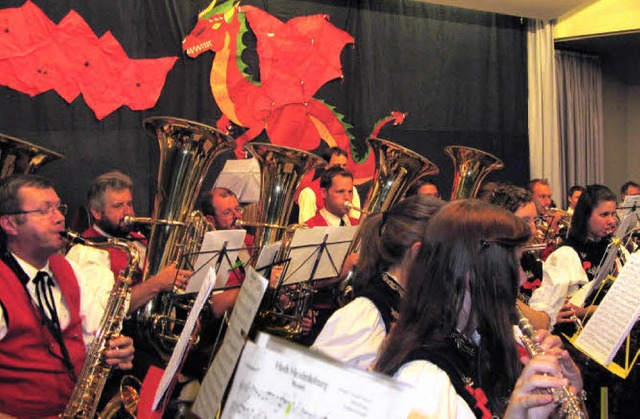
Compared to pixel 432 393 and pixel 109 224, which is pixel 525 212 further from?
pixel 432 393

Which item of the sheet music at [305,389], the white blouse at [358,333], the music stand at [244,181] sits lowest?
the white blouse at [358,333]

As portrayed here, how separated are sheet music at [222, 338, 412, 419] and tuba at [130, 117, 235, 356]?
254cm

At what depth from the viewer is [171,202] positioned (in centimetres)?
394

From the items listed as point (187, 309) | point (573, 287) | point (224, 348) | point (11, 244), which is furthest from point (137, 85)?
point (224, 348)

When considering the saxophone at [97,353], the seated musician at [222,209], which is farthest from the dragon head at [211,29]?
the saxophone at [97,353]

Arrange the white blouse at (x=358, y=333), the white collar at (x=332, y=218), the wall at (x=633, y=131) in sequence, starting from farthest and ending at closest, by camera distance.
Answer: the wall at (x=633, y=131)
the white collar at (x=332, y=218)
the white blouse at (x=358, y=333)

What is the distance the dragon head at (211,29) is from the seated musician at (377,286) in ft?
12.9

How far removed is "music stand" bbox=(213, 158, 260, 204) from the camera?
18.2 ft

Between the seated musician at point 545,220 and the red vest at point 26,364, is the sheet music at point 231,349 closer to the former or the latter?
the red vest at point 26,364

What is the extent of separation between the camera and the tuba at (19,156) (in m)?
3.66

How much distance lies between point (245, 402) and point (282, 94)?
596 cm

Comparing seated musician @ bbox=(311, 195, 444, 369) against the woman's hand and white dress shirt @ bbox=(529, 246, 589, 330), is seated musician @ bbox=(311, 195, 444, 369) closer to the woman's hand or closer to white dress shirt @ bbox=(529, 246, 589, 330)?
the woman's hand

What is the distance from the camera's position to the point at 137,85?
20.2ft

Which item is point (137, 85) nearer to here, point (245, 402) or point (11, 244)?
point (11, 244)
